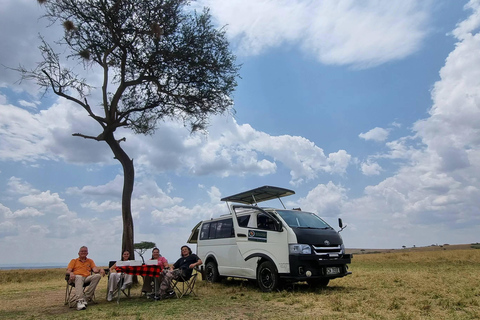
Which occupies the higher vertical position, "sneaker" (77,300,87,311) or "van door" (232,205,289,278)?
"van door" (232,205,289,278)

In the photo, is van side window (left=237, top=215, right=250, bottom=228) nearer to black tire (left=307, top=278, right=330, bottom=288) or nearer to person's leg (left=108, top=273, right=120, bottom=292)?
black tire (left=307, top=278, right=330, bottom=288)

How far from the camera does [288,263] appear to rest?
9828mm

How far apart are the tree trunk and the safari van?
3.32 metres

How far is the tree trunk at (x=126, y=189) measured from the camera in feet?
46.6

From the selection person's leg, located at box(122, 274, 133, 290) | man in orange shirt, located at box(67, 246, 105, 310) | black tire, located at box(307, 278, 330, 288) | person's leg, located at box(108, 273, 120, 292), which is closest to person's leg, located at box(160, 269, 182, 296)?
person's leg, located at box(122, 274, 133, 290)

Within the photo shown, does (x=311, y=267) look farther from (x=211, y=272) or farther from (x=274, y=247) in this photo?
(x=211, y=272)

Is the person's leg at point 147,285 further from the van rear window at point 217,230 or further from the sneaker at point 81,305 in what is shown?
the van rear window at point 217,230

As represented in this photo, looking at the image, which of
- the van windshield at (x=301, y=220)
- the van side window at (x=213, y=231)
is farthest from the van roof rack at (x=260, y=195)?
the van windshield at (x=301, y=220)

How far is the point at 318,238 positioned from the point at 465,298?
347 centimetres

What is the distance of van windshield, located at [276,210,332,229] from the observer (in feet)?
34.8

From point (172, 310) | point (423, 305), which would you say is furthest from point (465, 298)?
point (172, 310)

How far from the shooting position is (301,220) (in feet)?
35.9

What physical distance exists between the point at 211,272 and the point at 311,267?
4.24 meters

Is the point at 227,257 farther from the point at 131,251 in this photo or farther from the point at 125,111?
the point at 125,111
